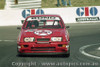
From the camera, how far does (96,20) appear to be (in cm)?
2781

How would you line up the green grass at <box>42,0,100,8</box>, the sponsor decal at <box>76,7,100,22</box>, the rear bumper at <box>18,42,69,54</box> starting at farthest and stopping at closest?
1. the green grass at <box>42,0,100,8</box>
2. the sponsor decal at <box>76,7,100,22</box>
3. the rear bumper at <box>18,42,69,54</box>

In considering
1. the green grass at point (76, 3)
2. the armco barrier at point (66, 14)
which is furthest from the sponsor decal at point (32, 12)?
the green grass at point (76, 3)

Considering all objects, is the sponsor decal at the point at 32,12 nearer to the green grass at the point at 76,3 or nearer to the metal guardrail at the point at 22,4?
the metal guardrail at the point at 22,4

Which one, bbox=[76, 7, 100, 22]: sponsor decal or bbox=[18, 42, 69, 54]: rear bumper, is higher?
bbox=[18, 42, 69, 54]: rear bumper

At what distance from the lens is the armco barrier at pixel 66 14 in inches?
1092

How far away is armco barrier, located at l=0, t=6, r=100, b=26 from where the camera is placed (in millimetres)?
27734

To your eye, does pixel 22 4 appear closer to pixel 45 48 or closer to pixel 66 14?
pixel 66 14

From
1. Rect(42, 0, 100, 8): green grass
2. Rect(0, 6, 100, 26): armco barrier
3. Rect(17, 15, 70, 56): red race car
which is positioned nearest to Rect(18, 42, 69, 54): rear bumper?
Rect(17, 15, 70, 56): red race car

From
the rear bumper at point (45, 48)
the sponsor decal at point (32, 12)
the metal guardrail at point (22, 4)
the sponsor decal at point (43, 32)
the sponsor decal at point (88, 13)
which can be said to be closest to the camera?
the rear bumper at point (45, 48)

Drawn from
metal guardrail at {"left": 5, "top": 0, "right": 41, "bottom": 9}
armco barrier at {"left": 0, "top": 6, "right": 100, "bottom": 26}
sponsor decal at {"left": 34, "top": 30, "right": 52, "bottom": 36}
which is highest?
sponsor decal at {"left": 34, "top": 30, "right": 52, "bottom": 36}

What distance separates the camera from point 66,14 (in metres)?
27.9

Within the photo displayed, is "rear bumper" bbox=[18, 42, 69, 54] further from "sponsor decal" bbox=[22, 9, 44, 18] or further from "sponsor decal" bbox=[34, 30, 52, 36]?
"sponsor decal" bbox=[22, 9, 44, 18]

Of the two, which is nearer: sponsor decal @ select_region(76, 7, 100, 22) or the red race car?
the red race car

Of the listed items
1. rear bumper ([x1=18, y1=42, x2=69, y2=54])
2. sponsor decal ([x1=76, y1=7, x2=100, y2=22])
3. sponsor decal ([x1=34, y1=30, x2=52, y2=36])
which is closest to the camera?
rear bumper ([x1=18, y1=42, x2=69, y2=54])
